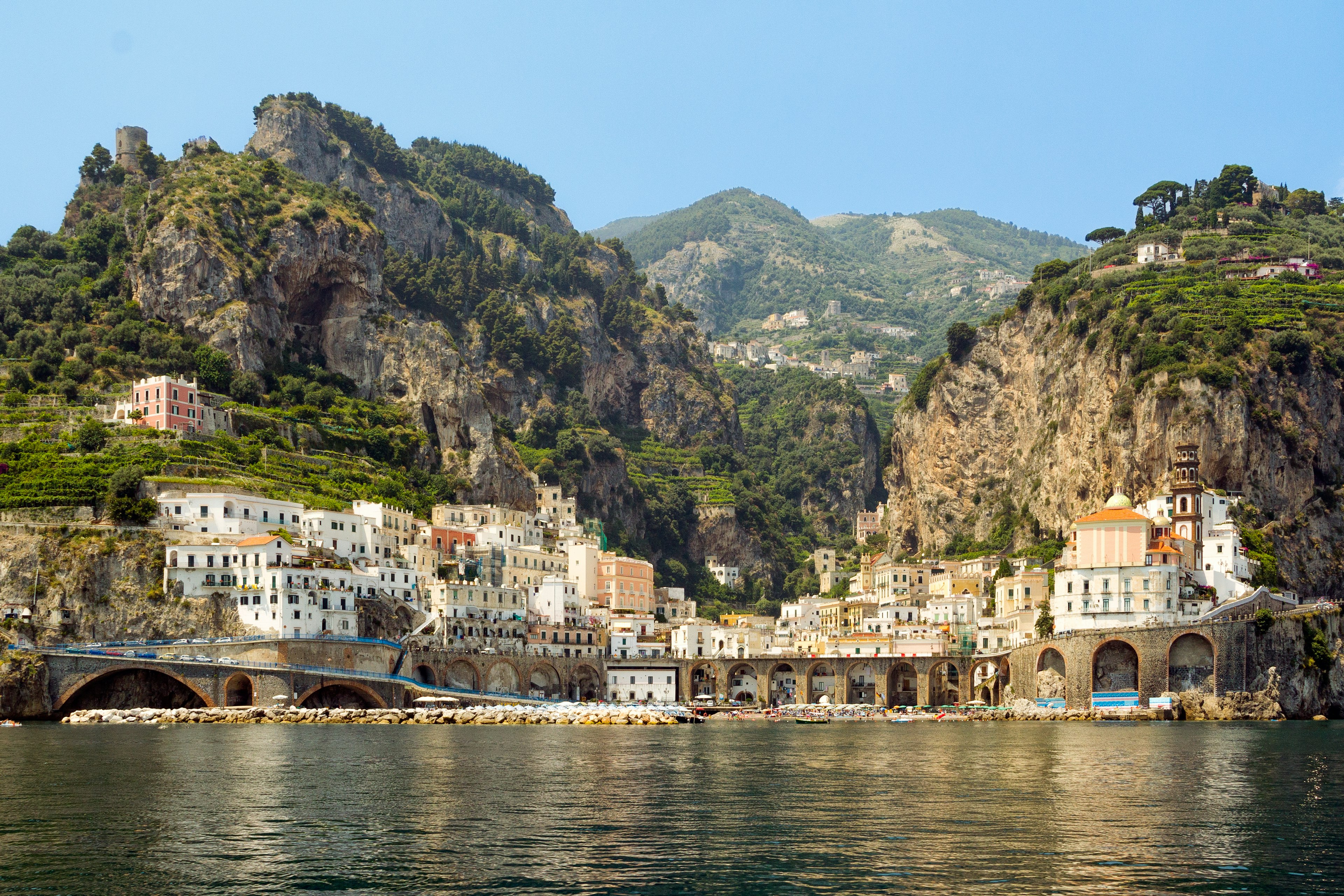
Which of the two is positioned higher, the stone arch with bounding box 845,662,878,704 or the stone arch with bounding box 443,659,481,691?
the stone arch with bounding box 443,659,481,691

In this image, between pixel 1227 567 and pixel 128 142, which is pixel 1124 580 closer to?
pixel 1227 567

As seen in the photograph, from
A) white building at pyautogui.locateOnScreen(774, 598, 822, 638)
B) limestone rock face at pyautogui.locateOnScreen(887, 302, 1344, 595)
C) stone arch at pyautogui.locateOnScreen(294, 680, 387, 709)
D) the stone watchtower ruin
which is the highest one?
the stone watchtower ruin

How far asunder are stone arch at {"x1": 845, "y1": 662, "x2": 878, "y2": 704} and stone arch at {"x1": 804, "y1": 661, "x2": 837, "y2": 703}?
52.0 inches

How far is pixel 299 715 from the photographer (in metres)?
84.5

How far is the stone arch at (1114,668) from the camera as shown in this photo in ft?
314

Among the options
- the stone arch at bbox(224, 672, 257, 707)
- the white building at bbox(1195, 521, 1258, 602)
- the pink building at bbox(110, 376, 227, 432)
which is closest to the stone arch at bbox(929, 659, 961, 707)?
the white building at bbox(1195, 521, 1258, 602)

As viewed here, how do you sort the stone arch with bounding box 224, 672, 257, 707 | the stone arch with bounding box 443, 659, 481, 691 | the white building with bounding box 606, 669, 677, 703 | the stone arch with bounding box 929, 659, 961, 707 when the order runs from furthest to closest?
1. the stone arch with bounding box 929, 659, 961, 707
2. the white building with bounding box 606, 669, 677, 703
3. the stone arch with bounding box 443, 659, 481, 691
4. the stone arch with bounding box 224, 672, 257, 707

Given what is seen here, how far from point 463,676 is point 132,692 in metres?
23.4

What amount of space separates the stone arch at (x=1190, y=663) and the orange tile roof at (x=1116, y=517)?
9.60 meters

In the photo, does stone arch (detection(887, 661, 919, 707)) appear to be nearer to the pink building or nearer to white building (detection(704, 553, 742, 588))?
white building (detection(704, 553, 742, 588))

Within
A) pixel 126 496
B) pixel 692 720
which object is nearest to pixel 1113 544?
pixel 692 720

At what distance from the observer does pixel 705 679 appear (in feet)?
391

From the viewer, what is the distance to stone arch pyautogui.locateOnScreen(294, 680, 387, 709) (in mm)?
88250

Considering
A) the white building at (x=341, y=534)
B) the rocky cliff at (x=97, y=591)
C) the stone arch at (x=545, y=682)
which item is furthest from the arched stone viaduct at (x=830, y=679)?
the rocky cliff at (x=97, y=591)
